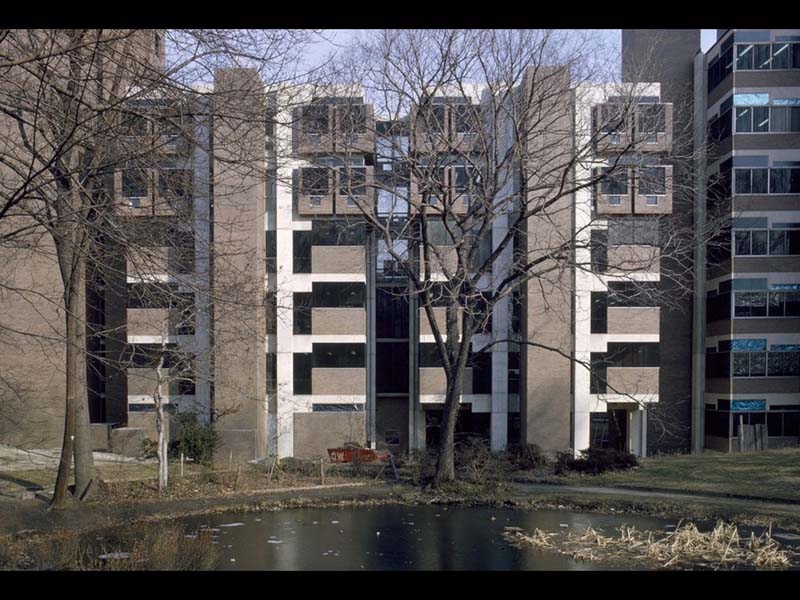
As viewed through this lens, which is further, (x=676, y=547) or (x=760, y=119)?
(x=760, y=119)

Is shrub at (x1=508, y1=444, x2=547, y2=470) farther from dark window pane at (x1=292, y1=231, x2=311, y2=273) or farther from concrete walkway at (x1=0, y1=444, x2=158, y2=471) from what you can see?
dark window pane at (x1=292, y1=231, x2=311, y2=273)

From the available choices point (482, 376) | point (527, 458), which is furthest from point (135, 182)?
point (482, 376)

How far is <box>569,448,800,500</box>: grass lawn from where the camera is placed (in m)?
19.7

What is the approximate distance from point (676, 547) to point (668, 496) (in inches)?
315

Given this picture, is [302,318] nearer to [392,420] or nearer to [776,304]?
[392,420]

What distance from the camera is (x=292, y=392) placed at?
3391 centimetres

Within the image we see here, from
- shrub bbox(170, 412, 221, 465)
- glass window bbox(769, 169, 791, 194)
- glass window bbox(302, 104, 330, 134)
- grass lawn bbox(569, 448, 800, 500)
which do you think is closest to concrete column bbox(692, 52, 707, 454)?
glass window bbox(769, 169, 791, 194)

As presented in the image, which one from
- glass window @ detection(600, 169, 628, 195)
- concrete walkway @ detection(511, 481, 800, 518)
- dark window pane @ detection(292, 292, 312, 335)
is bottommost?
concrete walkway @ detection(511, 481, 800, 518)

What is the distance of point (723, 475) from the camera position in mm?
22125

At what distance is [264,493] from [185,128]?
1186 centimetres

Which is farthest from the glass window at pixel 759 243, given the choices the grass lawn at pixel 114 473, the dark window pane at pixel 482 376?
the grass lawn at pixel 114 473

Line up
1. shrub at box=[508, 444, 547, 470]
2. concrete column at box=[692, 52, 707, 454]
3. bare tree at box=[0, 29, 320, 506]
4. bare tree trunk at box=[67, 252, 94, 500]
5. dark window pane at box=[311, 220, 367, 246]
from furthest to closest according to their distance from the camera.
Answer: concrete column at box=[692, 52, 707, 454], dark window pane at box=[311, 220, 367, 246], shrub at box=[508, 444, 547, 470], bare tree trunk at box=[67, 252, 94, 500], bare tree at box=[0, 29, 320, 506]

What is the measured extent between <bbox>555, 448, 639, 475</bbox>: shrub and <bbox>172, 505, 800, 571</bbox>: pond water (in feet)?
23.2
